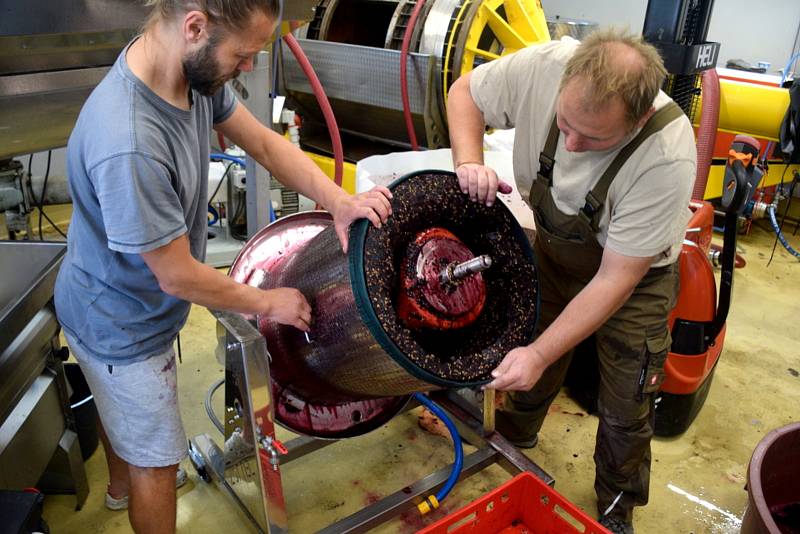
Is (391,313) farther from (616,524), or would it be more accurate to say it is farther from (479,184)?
(616,524)

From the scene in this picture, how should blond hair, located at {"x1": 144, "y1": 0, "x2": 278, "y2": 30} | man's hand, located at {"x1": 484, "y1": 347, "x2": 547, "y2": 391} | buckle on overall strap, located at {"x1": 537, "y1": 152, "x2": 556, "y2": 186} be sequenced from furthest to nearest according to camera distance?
buckle on overall strap, located at {"x1": 537, "y1": 152, "x2": 556, "y2": 186}, man's hand, located at {"x1": 484, "y1": 347, "x2": 547, "y2": 391}, blond hair, located at {"x1": 144, "y1": 0, "x2": 278, "y2": 30}

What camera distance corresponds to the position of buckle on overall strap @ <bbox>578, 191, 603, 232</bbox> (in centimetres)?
140

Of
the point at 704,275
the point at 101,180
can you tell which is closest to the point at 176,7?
the point at 101,180

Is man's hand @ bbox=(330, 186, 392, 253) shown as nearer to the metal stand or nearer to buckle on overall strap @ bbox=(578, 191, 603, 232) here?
the metal stand

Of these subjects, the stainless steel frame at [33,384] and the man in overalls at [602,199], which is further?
the stainless steel frame at [33,384]

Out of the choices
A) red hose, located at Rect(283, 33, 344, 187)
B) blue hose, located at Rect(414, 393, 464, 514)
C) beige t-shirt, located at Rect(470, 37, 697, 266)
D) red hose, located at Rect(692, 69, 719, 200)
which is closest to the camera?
beige t-shirt, located at Rect(470, 37, 697, 266)

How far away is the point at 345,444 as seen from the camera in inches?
80.0

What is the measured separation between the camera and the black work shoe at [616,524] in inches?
69.7

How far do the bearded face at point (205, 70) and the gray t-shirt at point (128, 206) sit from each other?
6cm

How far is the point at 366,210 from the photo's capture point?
112 centimetres

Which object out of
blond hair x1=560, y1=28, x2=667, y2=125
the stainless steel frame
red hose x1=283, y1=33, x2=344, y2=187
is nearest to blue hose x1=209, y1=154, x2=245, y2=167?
red hose x1=283, y1=33, x2=344, y2=187

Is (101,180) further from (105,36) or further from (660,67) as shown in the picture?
(660,67)

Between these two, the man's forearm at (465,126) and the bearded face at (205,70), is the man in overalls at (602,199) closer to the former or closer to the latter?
the man's forearm at (465,126)

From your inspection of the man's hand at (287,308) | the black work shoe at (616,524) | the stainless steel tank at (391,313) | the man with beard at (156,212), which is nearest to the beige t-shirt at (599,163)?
the stainless steel tank at (391,313)
